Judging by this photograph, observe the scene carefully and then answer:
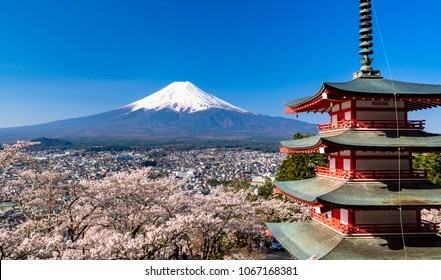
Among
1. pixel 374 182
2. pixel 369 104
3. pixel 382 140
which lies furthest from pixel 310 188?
pixel 369 104

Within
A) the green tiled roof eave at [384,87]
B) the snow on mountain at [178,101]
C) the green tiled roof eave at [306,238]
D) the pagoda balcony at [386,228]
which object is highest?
the snow on mountain at [178,101]

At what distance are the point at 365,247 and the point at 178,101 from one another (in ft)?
436

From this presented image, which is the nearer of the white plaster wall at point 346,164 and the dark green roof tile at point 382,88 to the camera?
the dark green roof tile at point 382,88

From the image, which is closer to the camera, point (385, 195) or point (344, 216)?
point (385, 195)

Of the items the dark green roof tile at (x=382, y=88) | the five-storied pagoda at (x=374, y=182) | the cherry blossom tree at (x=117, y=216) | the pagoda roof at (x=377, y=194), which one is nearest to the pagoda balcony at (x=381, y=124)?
the five-storied pagoda at (x=374, y=182)

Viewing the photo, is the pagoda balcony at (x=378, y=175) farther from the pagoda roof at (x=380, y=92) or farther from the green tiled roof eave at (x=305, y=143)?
the pagoda roof at (x=380, y=92)

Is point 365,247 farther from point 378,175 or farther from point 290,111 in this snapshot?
point 290,111

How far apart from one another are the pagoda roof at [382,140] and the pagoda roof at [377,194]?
0.87 meters

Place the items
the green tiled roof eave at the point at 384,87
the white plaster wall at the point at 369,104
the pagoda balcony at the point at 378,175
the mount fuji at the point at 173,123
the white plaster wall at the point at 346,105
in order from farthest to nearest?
the mount fuji at the point at 173,123, the white plaster wall at the point at 346,105, the white plaster wall at the point at 369,104, the pagoda balcony at the point at 378,175, the green tiled roof eave at the point at 384,87

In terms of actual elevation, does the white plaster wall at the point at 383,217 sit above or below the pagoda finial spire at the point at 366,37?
below

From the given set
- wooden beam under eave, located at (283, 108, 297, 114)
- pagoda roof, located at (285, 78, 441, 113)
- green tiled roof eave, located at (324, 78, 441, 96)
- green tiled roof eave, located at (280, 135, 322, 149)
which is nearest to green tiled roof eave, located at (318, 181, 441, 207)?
green tiled roof eave, located at (280, 135, 322, 149)

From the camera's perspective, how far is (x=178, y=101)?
137000 mm

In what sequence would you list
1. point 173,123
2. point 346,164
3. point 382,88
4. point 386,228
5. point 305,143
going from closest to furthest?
1. point 386,228
2. point 382,88
3. point 346,164
4. point 305,143
5. point 173,123

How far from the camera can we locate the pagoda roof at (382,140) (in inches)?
278
